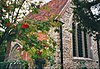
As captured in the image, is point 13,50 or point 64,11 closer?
point 64,11

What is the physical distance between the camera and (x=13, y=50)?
78.5 ft

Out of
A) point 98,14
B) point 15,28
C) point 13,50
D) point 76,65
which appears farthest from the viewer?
point 13,50

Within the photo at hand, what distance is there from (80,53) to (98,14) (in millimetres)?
6737

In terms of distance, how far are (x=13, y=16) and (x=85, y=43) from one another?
1457 centimetres

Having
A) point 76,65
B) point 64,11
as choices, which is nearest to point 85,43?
point 76,65

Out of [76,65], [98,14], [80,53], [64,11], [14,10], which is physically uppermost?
[64,11]

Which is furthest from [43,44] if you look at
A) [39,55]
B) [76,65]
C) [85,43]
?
[85,43]

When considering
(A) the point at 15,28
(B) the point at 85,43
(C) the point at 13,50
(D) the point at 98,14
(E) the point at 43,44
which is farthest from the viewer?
(C) the point at 13,50

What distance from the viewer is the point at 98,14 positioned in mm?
14070

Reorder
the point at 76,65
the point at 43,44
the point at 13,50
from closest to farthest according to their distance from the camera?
the point at 43,44
the point at 76,65
the point at 13,50

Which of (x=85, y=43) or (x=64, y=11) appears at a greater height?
(x=64, y=11)

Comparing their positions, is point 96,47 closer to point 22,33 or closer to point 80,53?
point 80,53

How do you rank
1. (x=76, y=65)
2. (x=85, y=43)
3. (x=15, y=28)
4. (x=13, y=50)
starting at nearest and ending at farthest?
(x=15, y=28)
(x=76, y=65)
(x=85, y=43)
(x=13, y=50)

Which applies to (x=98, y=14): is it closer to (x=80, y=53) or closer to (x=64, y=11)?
(x=64, y=11)
